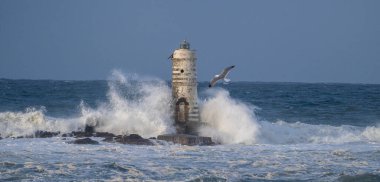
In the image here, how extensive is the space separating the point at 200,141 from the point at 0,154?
4.88 m

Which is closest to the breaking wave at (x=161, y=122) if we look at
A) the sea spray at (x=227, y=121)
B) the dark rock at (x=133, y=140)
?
the sea spray at (x=227, y=121)

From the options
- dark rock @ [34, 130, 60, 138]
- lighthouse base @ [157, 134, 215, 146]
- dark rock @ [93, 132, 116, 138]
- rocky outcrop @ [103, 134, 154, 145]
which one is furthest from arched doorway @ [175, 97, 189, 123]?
dark rock @ [34, 130, 60, 138]

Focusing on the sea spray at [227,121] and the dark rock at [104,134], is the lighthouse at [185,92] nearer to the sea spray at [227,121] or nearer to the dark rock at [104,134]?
the sea spray at [227,121]

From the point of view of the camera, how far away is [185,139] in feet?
59.2

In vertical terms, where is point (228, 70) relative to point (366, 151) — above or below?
above

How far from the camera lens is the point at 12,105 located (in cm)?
3591

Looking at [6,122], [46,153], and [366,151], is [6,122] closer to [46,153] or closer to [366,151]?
[46,153]

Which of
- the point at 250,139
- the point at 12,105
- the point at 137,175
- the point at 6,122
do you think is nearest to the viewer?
the point at 137,175

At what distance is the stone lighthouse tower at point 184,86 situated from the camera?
741 inches

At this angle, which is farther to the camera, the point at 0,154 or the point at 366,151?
the point at 366,151

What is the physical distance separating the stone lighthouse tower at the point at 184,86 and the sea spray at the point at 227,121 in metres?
0.56

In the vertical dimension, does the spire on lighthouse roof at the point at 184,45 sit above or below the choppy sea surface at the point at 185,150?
above

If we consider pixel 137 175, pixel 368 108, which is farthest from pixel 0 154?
pixel 368 108

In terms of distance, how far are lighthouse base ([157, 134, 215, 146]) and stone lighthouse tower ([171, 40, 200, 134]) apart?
0.93 m
